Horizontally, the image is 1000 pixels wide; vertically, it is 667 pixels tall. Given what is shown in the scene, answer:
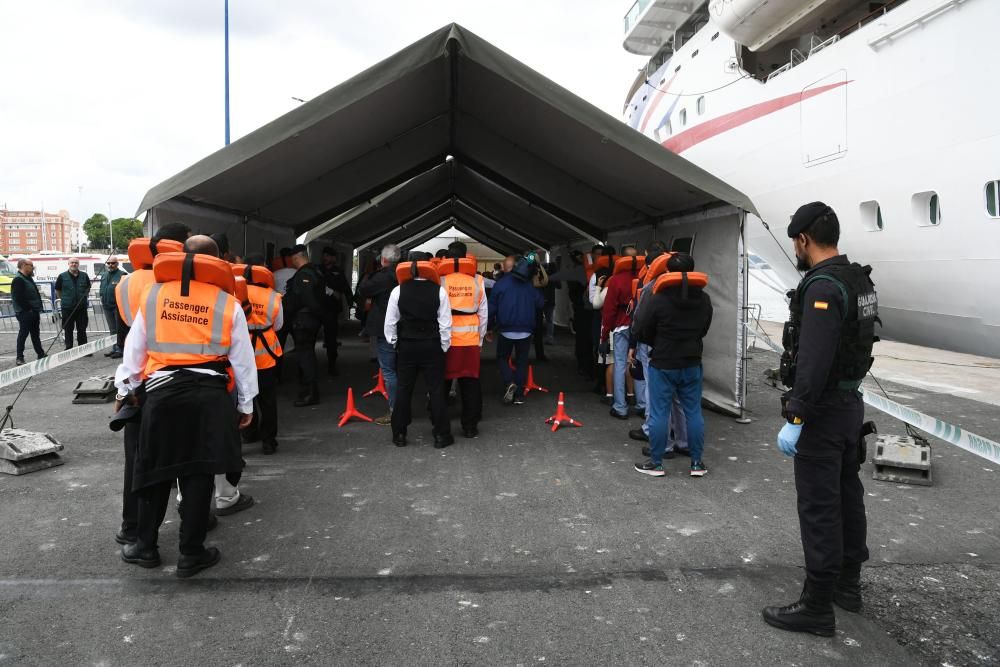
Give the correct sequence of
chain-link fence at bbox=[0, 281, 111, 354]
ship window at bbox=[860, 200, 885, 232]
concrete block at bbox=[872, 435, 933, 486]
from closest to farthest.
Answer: concrete block at bbox=[872, 435, 933, 486]
ship window at bbox=[860, 200, 885, 232]
chain-link fence at bbox=[0, 281, 111, 354]

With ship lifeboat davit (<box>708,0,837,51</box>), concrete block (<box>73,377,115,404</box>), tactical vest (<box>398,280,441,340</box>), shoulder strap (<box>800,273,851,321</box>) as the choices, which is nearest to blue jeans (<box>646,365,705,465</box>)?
tactical vest (<box>398,280,441,340</box>)

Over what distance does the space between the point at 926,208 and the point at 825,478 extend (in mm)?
7800

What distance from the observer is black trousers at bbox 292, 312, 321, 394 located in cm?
724

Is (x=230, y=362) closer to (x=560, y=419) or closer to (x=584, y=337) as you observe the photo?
(x=560, y=419)

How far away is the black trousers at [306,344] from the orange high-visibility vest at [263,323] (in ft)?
6.12

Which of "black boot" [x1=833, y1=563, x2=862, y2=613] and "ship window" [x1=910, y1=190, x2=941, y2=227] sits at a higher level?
"ship window" [x1=910, y1=190, x2=941, y2=227]

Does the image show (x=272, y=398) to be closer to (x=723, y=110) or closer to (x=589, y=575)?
(x=589, y=575)

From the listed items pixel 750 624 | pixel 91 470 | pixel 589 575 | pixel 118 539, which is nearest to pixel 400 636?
pixel 589 575

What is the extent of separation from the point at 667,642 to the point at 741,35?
11.9 m

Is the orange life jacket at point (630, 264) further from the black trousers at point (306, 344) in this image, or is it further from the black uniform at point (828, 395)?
the black uniform at point (828, 395)

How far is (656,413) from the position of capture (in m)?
4.92

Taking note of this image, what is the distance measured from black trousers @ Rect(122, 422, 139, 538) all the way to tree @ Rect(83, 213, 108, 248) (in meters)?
118

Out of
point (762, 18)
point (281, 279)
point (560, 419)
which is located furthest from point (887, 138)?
point (281, 279)

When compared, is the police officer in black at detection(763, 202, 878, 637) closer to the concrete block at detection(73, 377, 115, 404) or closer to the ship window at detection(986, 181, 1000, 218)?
the ship window at detection(986, 181, 1000, 218)
